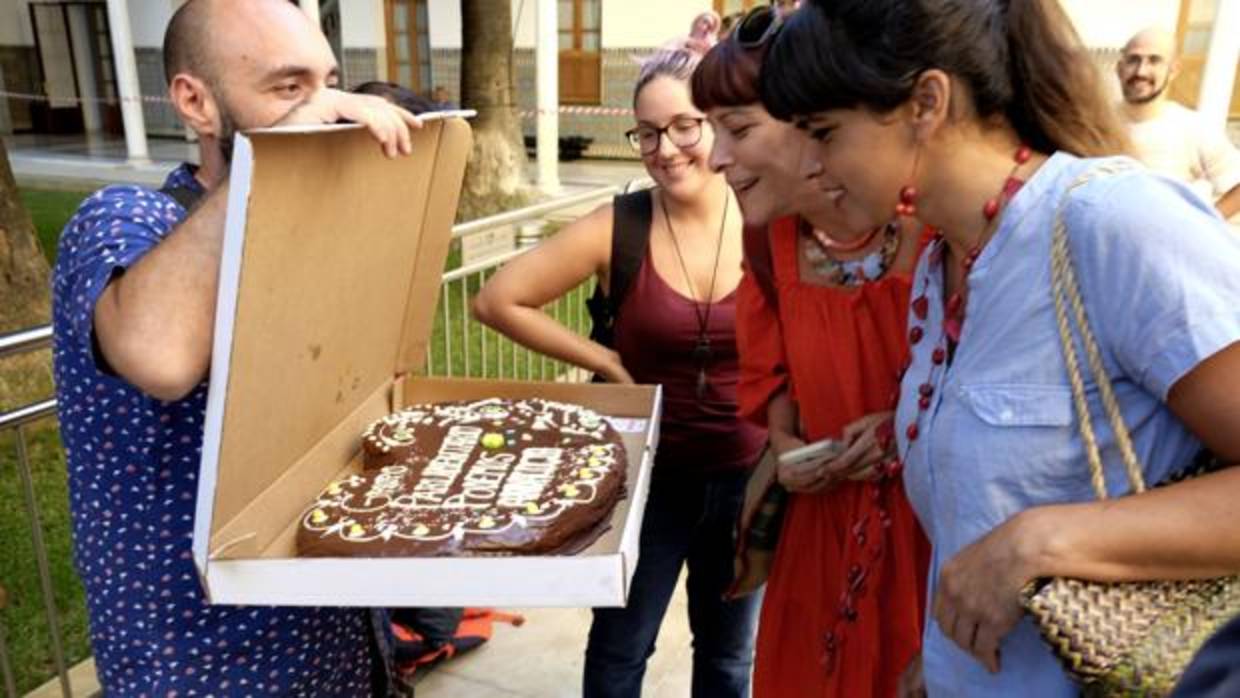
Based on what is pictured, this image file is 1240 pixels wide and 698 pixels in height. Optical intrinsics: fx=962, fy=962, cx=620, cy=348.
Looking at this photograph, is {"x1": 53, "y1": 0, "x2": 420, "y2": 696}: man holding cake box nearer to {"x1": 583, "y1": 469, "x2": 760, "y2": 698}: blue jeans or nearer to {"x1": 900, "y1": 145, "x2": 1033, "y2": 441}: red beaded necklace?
{"x1": 900, "y1": 145, "x2": 1033, "y2": 441}: red beaded necklace

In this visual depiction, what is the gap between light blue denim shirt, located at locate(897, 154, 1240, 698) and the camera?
1.01m

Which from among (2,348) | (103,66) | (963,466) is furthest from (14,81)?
(963,466)

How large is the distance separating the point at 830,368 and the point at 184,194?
114 cm

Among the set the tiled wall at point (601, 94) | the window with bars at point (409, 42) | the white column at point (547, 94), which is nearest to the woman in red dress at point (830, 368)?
the white column at point (547, 94)

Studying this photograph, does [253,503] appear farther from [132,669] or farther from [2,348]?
[2,348]

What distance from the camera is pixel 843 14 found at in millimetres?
1222

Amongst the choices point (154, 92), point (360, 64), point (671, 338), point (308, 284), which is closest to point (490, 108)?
point (671, 338)

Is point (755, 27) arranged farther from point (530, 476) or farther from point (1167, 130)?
point (1167, 130)

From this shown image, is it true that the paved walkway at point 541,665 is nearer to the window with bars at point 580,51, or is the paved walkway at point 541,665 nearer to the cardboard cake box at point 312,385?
the cardboard cake box at point 312,385

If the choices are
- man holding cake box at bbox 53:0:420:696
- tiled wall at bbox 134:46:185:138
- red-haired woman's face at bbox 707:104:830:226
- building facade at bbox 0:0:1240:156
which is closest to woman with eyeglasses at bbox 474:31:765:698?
red-haired woman's face at bbox 707:104:830:226

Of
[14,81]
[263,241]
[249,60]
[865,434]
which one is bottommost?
[14,81]

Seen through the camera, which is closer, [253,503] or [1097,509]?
[1097,509]

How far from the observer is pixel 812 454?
1.77 meters

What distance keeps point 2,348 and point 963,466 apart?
1.86 m
